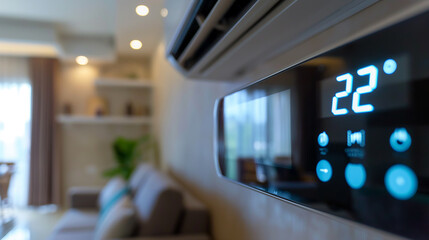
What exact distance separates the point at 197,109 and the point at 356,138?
69.4 inches

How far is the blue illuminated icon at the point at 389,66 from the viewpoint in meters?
0.31

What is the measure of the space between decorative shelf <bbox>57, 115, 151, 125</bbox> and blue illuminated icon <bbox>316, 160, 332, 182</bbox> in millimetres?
4020

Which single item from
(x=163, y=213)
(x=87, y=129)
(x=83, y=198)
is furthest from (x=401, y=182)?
(x=87, y=129)

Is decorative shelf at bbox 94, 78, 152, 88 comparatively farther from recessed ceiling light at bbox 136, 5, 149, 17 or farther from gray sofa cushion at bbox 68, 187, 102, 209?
recessed ceiling light at bbox 136, 5, 149, 17

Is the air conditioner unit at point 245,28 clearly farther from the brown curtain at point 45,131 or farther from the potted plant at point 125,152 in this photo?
the potted plant at point 125,152

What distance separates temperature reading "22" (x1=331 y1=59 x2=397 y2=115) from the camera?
32 cm

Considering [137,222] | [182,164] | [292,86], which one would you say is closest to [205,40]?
[292,86]

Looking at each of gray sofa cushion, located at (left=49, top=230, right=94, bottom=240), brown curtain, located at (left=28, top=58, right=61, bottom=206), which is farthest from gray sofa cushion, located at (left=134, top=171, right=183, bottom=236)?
brown curtain, located at (left=28, top=58, right=61, bottom=206)

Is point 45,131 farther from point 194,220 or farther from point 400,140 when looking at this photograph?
point 400,140

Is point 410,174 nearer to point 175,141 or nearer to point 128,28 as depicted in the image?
point 128,28

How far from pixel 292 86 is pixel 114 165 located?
4.13m

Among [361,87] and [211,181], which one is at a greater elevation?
[361,87]

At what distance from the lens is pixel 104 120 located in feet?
13.7

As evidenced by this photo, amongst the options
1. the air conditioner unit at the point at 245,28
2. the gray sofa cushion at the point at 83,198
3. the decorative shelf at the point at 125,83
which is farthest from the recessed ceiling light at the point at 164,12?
the decorative shelf at the point at 125,83
